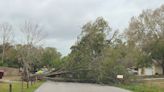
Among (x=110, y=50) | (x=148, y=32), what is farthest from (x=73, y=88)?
(x=148, y=32)

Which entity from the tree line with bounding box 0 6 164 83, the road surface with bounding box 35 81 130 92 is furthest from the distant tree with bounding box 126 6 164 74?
the road surface with bounding box 35 81 130 92

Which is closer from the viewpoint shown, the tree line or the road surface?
the road surface

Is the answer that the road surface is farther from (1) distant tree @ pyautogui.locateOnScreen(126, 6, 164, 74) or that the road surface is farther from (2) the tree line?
(1) distant tree @ pyautogui.locateOnScreen(126, 6, 164, 74)

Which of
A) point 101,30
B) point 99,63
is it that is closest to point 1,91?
point 99,63

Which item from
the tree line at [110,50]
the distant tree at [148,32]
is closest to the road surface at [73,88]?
the tree line at [110,50]

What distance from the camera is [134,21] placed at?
7881cm

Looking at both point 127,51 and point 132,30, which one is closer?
point 127,51

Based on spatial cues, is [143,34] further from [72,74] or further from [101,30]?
[72,74]

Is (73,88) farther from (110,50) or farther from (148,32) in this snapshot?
(148,32)

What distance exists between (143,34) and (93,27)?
23341mm

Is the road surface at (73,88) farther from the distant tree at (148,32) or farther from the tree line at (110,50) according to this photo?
the distant tree at (148,32)

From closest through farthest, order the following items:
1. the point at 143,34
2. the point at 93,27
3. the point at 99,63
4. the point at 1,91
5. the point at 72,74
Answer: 1. the point at 1,91
2. the point at 99,63
3. the point at 72,74
4. the point at 93,27
5. the point at 143,34

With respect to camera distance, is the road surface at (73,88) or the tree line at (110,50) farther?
the tree line at (110,50)

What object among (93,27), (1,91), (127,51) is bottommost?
(1,91)
